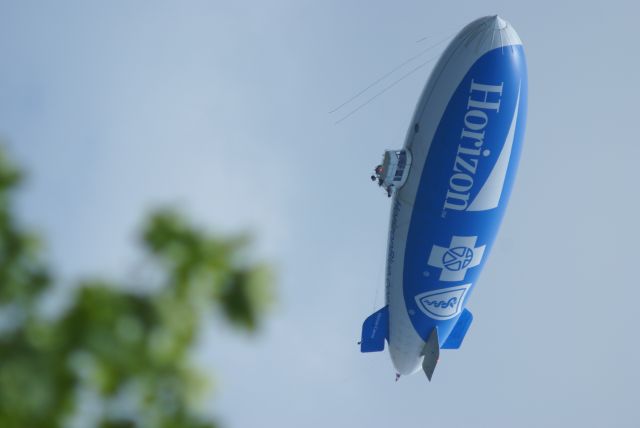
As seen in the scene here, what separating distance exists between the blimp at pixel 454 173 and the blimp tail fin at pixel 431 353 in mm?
197

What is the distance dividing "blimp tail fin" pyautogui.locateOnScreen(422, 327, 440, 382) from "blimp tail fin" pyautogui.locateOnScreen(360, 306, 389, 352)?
1948mm

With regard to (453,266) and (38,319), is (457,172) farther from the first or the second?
(38,319)

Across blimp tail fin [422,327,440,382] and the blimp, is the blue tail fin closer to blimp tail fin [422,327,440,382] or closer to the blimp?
blimp tail fin [422,327,440,382]

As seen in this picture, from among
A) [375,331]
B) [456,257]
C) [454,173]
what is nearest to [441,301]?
[456,257]

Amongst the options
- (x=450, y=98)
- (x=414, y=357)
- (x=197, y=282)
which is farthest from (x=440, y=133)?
(x=197, y=282)

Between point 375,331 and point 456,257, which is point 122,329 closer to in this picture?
point 456,257

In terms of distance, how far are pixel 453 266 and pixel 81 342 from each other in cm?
2329

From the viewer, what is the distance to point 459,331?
33688 mm

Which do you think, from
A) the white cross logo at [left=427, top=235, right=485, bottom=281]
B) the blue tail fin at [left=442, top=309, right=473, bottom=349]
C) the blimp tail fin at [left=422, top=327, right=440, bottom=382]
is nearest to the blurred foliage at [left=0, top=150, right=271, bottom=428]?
the white cross logo at [left=427, top=235, right=485, bottom=281]

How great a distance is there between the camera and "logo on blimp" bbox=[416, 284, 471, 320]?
97.9 ft

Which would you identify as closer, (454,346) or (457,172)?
(457,172)

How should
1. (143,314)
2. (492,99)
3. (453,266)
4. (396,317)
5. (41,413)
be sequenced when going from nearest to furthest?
(41,413) → (143,314) → (492,99) → (453,266) → (396,317)

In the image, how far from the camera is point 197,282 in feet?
24.1

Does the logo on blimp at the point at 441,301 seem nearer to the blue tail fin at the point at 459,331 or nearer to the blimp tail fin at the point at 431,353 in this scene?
the blimp tail fin at the point at 431,353
